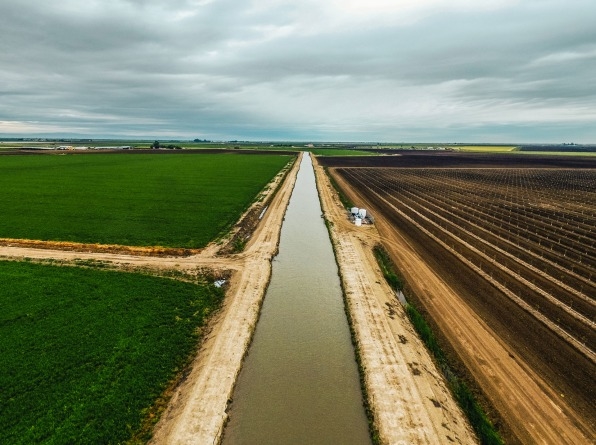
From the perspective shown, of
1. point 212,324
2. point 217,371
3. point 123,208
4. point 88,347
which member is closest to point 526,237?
point 212,324

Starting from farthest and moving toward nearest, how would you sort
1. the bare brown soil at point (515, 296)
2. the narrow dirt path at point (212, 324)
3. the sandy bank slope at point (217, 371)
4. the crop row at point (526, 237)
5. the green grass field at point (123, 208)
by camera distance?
the green grass field at point (123, 208) → the crop row at point (526, 237) → the bare brown soil at point (515, 296) → the narrow dirt path at point (212, 324) → the sandy bank slope at point (217, 371)

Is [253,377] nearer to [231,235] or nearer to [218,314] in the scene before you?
[218,314]

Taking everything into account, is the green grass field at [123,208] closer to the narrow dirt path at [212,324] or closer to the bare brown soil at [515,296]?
the narrow dirt path at [212,324]

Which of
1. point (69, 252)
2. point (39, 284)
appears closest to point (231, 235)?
point (69, 252)

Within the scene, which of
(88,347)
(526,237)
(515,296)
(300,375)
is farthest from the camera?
(526,237)

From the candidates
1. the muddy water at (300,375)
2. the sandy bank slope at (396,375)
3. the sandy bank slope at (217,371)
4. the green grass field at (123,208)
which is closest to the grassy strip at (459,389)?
the sandy bank slope at (396,375)

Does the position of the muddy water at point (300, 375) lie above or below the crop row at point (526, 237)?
below

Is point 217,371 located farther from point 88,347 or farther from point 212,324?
point 88,347
